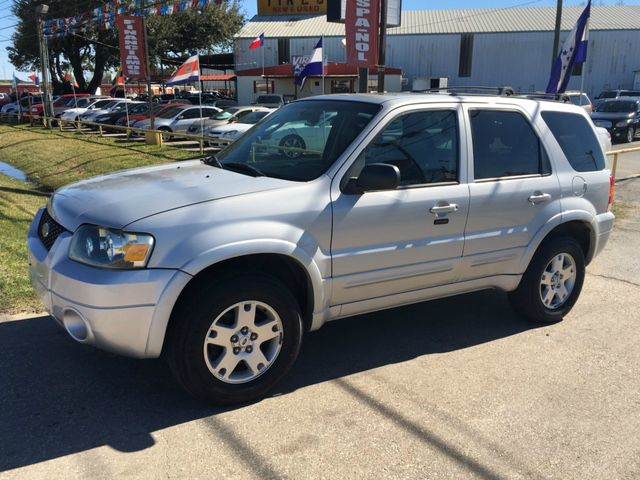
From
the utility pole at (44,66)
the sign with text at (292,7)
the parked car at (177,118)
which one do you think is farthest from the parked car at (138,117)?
the sign with text at (292,7)

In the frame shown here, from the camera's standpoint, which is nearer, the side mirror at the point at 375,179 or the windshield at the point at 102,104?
the side mirror at the point at 375,179

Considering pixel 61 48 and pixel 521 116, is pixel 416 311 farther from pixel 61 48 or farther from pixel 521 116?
pixel 61 48

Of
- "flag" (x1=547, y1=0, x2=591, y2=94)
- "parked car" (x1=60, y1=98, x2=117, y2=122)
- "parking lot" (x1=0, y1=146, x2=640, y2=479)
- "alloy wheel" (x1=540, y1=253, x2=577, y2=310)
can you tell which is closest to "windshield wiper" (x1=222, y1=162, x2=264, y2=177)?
"parking lot" (x1=0, y1=146, x2=640, y2=479)

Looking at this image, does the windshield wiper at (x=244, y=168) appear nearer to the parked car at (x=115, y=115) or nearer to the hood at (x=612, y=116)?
the hood at (x=612, y=116)

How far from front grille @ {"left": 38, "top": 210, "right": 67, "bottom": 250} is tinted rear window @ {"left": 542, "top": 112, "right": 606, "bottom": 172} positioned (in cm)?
372

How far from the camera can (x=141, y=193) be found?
3531 millimetres

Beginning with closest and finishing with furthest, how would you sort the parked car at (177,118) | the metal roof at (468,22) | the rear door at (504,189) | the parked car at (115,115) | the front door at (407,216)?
the front door at (407,216), the rear door at (504,189), the parked car at (177,118), the parked car at (115,115), the metal roof at (468,22)

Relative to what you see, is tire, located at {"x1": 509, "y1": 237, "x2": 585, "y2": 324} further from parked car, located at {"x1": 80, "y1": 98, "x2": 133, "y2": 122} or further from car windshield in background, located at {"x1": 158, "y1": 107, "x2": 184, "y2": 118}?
parked car, located at {"x1": 80, "y1": 98, "x2": 133, "y2": 122}

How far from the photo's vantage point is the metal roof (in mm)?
48531

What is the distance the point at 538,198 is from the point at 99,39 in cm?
4508

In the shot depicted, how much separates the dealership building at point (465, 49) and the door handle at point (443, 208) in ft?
132

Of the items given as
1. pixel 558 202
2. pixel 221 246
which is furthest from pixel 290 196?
pixel 558 202

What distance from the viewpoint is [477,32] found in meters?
49.3

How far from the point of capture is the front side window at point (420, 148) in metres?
3.93
